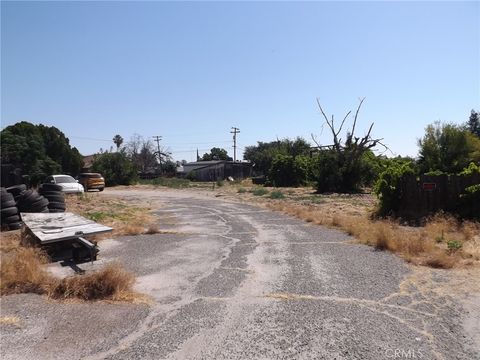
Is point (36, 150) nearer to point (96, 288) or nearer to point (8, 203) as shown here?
point (8, 203)

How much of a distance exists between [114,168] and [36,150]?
11.7 metres

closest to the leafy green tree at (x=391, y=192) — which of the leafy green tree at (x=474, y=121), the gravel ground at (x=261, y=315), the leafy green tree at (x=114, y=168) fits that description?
the gravel ground at (x=261, y=315)

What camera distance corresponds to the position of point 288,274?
25.7 ft

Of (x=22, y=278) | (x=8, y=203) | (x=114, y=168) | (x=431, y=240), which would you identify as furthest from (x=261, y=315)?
(x=114, y=168)

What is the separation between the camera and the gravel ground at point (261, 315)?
4613mm

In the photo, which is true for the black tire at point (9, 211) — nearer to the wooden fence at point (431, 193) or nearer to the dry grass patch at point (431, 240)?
the dry grass patch at point (431, 240)

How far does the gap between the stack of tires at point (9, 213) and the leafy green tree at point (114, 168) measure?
1497 inches

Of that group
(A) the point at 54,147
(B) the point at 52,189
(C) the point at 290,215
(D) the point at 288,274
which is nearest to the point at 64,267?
(D) the point at 288,274

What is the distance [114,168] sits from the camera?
51156mm

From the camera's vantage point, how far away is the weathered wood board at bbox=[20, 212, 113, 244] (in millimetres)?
9180

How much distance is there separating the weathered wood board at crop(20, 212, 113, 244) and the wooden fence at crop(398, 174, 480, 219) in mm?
11000

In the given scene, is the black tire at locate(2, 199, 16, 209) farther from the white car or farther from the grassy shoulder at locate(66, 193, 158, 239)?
the white car

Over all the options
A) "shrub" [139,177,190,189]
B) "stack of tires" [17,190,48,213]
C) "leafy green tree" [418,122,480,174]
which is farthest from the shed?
"stack of tires" [17,190,48,213]

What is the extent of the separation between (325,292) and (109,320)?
10.3 ft
